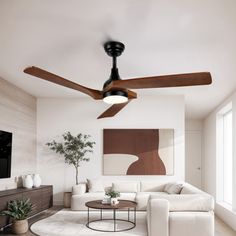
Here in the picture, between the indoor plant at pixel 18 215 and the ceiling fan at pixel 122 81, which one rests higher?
the ceiling fan at pixel 122 81

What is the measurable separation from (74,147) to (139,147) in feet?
4.92

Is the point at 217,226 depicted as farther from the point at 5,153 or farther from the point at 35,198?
the point at 5,153

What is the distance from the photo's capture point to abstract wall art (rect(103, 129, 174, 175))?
8.41 metres

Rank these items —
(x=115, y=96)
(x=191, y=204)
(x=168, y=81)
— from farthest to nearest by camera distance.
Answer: (x=191, y=204)
(x=115, y=96)
(x=168, y=81)

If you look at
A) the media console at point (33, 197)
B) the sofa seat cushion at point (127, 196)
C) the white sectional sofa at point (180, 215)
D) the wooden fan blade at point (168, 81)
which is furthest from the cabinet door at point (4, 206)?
the wooden fan blade at point (168, 81)

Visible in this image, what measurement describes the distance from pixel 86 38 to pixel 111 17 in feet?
2.36

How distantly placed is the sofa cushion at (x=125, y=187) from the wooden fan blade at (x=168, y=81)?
4.05 m

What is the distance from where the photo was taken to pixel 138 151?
8.48m

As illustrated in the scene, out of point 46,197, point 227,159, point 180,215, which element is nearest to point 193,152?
point 227,159

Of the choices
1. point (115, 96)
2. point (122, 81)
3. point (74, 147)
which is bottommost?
point (74, 147)

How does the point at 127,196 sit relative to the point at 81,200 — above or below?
above

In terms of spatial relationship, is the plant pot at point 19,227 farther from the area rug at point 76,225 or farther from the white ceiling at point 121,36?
the white ceiling at point 121,36

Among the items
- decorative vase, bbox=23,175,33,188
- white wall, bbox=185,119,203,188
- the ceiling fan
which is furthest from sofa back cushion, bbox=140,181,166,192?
white wall, bbox=185,119,203,188

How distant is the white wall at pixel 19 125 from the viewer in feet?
22.5
